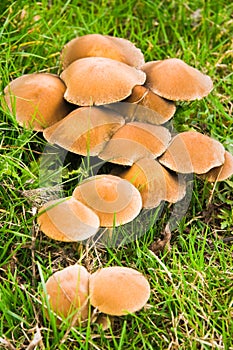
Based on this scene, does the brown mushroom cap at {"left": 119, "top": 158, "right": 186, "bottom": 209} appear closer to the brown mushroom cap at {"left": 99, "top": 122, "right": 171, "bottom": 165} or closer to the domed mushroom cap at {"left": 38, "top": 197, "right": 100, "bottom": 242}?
the brown mushroom cap at {"left": 99, "top": 122, "right": 171, "bottom": 165}

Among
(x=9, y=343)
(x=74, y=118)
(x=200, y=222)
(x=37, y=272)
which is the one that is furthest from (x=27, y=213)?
(x=200, y=222)

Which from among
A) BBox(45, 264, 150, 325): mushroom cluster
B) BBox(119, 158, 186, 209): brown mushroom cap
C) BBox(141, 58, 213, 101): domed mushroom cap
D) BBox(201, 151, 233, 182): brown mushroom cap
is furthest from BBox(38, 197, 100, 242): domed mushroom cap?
BBox(141, 58, 213, 101): domed mushroom cap

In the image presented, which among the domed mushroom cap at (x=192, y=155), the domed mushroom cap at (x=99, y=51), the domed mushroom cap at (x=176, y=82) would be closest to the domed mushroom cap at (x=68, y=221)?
the domed mushroom cap at (x=192, y=155)

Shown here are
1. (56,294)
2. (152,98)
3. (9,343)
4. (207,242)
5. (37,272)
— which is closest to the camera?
(9,343)

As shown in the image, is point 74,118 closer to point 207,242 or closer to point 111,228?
point 111,228

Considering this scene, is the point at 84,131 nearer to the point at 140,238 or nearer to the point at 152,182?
the point at 152,182

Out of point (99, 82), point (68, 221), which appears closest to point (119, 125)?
point (99, 82)

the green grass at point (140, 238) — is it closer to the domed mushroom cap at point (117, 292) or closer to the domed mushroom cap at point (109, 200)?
the domed mushroom cap at point (117, 292)
